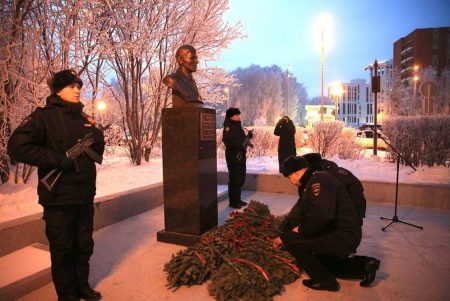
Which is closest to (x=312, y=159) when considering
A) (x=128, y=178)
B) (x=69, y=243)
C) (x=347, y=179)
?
(x=347, y=179)

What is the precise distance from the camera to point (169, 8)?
9.52 m

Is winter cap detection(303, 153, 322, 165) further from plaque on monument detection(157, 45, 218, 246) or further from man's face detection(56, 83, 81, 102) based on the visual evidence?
man's face detection(56, 83, 81, 102)

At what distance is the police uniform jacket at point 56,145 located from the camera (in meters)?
2.65

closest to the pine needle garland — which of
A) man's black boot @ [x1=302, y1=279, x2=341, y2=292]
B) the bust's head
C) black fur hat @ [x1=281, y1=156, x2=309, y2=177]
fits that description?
man's black boot @ [x1=302, y1=279, x2=341, y2=292]

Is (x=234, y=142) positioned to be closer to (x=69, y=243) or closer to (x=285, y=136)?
(x=285, y=136)

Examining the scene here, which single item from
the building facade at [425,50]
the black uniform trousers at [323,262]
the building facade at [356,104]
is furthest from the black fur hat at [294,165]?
the building facade at [356,104]

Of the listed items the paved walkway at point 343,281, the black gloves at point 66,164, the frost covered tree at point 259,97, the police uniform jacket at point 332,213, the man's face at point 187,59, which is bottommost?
the paved walkway at point 343,281

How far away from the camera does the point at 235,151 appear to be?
6.36m

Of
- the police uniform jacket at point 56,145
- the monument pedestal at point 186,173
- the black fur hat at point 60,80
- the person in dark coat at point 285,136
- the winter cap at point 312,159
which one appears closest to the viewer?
the police uniform jacket at point 56,145

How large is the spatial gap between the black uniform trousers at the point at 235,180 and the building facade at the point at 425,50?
218ft

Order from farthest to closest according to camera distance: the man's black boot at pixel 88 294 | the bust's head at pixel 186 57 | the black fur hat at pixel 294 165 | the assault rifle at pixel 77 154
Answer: the bust's head at pixel 186 57
the black fur hat at pixel 294 165
the man's black boot at pixel 88 294
the assault rifle at pixel 77 154

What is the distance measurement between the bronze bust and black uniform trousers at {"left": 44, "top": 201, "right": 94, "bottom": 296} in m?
2.09

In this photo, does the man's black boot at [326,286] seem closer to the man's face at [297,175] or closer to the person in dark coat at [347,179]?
the person in dark coat at [347,179]

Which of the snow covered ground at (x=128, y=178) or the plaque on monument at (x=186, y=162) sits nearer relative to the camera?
the plaque on monument at (x=186, y=162)
